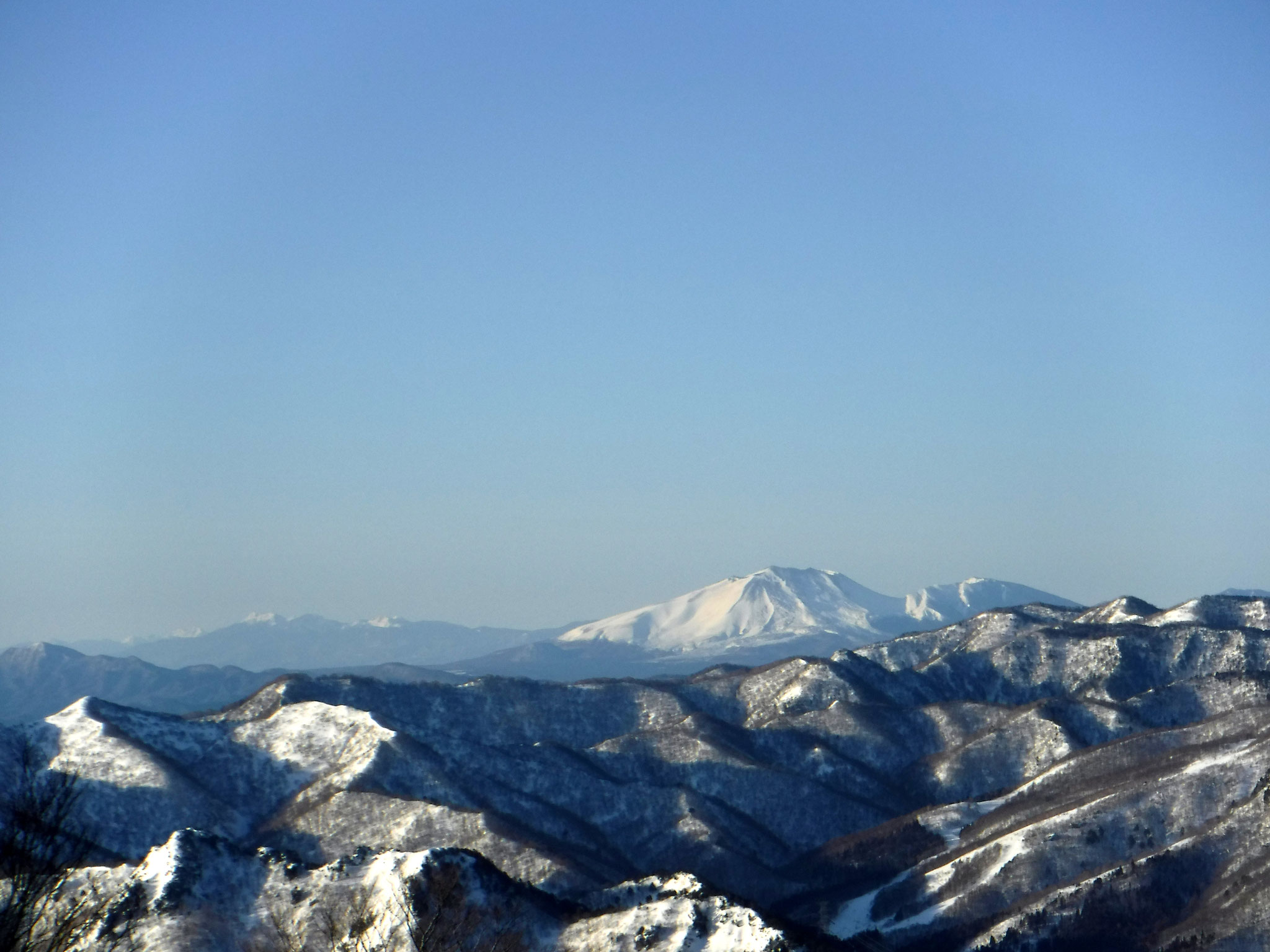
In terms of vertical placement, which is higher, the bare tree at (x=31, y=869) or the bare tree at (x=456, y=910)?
the bare tree at (x=31, y=869)

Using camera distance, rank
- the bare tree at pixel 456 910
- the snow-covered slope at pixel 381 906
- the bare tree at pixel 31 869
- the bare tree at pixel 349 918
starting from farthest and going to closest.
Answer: the snow-covered slope at pixel 381 906, the bare tree at pixel 456 910, the bare tree at pixel 349 918, the bare tree at pixel 31 869

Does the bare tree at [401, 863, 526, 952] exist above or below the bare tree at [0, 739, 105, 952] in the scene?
below

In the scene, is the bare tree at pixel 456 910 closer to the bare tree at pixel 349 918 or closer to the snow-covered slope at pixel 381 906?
the snow-covered slope at pixel 381 906

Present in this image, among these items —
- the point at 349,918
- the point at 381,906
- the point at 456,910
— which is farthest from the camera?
the point at 349,918

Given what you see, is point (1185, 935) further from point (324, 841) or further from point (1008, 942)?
point (324, 841)

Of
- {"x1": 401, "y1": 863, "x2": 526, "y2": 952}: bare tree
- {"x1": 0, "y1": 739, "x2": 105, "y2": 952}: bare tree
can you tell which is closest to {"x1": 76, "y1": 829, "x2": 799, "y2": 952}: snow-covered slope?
{"x1": 401, "y1": 863, "x2": 526, "y2": 952}: bare tree

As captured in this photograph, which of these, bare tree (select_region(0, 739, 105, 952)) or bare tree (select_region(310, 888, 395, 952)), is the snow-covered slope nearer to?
bare tree (select_region(310, 888, 395, 952))

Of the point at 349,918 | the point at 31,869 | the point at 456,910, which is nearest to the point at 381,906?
the point at 349,918

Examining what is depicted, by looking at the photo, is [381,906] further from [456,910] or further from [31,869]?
[31,869]

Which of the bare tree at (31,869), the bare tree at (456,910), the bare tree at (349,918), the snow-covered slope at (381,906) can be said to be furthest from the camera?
the snow-covered slope at (381,906)

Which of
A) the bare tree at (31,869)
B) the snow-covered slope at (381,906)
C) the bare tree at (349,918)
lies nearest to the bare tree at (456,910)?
the snow-covered slope at (381,906)

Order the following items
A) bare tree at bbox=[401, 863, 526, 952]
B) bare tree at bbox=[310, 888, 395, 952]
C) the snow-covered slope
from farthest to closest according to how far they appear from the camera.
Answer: the snow-covered slope, bare tree at bbox=[401, 863, 526, 952], bare tree at bbox=[310, 888, 395, 952]
